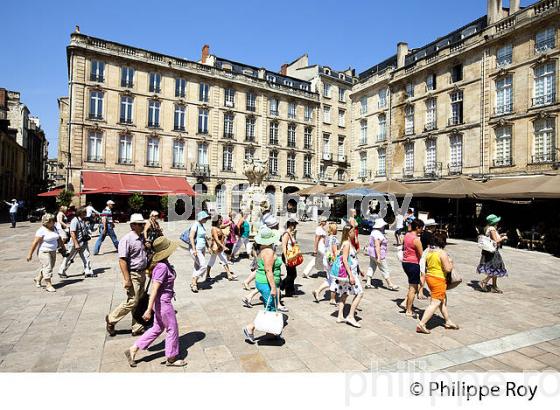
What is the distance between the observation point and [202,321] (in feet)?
16.1

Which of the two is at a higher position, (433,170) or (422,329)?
(433,170)

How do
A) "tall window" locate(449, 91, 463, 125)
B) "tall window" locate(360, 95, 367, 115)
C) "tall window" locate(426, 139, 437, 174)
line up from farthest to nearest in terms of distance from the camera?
"tall window" locate(360, 95, 367, 115)
"tall window" locate(426, 139, 437, 174)
"tall window" locate(449, 91, 463, 125)

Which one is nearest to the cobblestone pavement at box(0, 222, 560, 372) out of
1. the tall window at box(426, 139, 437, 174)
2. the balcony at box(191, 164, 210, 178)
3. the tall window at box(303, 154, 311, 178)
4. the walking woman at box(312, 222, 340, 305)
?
the walking woman at box(312, 222, 340, 305)

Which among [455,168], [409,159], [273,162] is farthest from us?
[273,162]

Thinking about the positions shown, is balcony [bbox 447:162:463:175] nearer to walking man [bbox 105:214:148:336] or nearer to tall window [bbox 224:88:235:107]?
tall window [bbox 224:88:235:107]

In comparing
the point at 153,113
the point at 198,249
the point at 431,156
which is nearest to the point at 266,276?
the point at 198,249

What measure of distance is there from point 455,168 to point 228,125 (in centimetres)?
1924

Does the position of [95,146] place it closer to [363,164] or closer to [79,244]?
[79,244]

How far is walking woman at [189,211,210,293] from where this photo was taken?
6457mm

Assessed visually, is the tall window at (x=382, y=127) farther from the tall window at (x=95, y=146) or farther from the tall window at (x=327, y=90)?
the tall window at (x=95, y=146)

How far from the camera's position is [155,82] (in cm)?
2714

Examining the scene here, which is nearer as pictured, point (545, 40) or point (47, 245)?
point (47, 245)

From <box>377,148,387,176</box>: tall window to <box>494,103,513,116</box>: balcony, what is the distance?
9.35 metres

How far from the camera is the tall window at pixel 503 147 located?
19.8 meters
